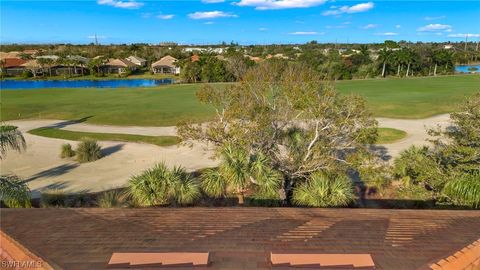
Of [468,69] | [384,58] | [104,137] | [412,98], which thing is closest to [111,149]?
[104,137]

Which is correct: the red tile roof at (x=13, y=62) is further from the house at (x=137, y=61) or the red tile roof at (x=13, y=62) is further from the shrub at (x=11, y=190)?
the shrub at (x=11, y=190)

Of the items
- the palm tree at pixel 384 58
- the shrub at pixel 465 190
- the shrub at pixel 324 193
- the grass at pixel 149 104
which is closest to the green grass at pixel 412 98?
the grass at pixel 149 104

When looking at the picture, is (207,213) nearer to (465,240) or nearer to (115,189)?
(465,240)

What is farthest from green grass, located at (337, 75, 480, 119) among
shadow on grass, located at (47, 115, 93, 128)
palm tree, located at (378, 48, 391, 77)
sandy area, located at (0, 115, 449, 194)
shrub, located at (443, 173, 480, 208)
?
shadow on grass, located at (47, 115, 93, 128)

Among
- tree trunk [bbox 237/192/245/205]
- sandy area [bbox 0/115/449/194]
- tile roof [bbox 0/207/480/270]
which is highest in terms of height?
tile roof [bbox 0/207/480/270]

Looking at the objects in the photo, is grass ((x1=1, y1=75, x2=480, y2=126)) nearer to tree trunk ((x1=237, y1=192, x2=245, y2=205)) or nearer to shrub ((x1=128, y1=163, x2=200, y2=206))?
tree trunk ((x1=237, y1=192, x2=245, y2=205))

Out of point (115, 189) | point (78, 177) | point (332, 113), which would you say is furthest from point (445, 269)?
point (78, 177)
